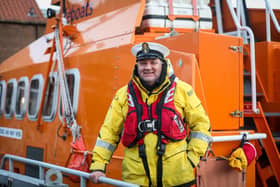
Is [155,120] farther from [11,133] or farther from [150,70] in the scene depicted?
[11,133]

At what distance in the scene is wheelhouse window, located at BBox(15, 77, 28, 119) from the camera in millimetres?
5555

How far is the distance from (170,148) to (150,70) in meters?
0.52

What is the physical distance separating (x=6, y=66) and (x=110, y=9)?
256 cm

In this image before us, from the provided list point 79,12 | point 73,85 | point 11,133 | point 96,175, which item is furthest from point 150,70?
point 11,133

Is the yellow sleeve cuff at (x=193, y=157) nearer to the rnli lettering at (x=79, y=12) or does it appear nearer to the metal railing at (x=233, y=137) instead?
the metal railing at (x=233, y=137)

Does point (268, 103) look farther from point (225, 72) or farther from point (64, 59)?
point (64, 59)

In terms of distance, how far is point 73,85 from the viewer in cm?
454

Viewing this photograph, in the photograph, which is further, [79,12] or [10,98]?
[10,98]

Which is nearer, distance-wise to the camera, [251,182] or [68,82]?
[251,182]

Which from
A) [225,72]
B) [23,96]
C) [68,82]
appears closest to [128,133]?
[225,72]

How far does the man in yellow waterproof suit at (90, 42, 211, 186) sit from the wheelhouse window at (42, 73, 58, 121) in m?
2.18

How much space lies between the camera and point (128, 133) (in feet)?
8.70

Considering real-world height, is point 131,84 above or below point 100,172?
above

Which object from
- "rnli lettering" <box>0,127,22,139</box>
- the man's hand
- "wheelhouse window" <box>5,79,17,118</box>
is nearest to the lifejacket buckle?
the man's hand
